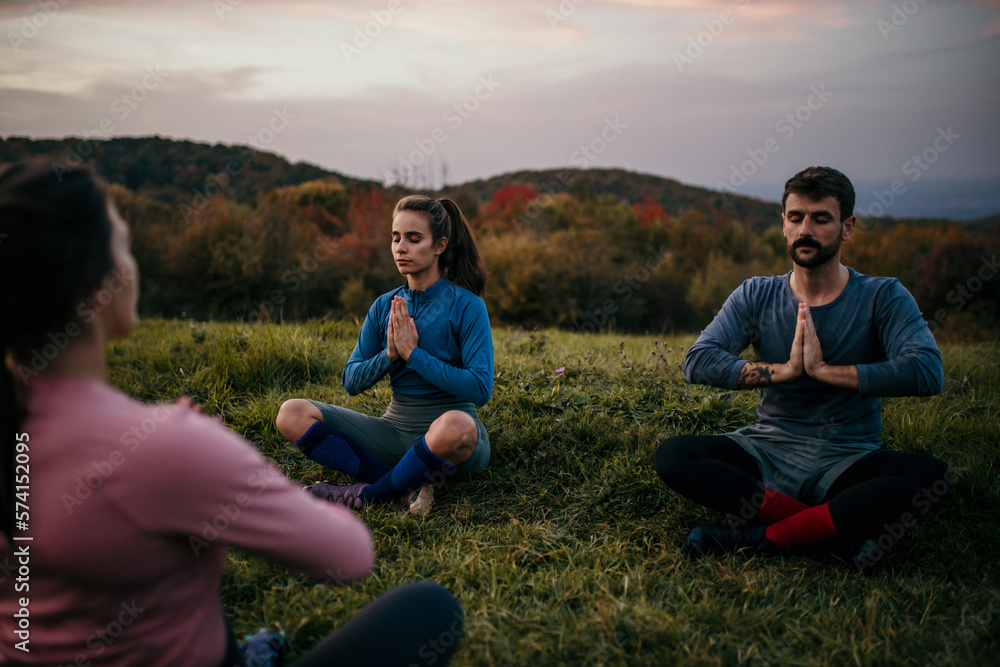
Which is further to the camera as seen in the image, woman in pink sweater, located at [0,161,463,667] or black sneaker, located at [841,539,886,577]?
black sneaker, located at [841,539,886,577]

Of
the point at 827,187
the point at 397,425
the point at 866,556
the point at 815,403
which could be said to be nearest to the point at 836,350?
the point at 815,403

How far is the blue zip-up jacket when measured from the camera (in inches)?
128

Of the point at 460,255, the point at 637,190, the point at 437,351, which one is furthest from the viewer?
the point at 637,190

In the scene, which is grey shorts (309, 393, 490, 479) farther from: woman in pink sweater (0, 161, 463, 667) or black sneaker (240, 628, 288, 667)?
woman in pink sweater (0, 161, 463, 667)

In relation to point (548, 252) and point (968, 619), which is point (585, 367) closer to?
point (968, 619)

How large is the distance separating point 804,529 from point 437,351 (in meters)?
2.03

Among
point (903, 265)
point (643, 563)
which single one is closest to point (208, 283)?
point (643, 563)

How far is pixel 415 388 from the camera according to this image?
11.4 feet

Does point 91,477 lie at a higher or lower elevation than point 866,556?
higher

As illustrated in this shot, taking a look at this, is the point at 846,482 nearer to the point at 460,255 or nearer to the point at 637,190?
the point at 460,255

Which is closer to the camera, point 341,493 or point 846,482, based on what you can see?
point 846,482

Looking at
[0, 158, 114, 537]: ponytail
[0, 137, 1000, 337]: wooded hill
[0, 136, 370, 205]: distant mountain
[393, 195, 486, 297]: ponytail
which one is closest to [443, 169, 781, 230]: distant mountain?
[0, 137, 1000, 337]: wooded hill

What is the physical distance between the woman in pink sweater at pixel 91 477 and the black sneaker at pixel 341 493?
6.68ft

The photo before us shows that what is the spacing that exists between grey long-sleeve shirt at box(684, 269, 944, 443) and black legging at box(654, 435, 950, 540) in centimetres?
23
